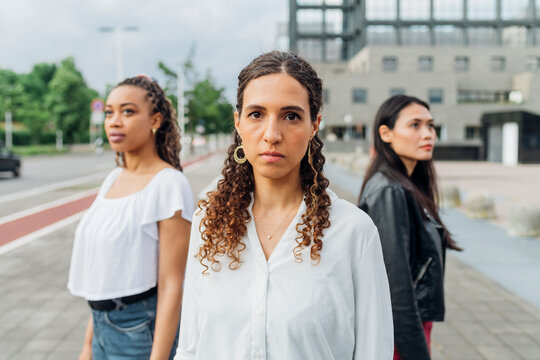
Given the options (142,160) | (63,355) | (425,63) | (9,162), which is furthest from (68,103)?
(142,160)

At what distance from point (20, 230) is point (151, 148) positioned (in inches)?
337

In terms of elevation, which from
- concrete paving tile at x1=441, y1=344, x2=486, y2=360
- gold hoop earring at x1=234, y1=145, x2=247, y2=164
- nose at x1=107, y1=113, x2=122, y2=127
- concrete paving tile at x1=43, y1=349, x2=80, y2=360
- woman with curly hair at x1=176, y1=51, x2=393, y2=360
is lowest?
concrete paving tile at x1=43, y1=349, x2=80, y2=360

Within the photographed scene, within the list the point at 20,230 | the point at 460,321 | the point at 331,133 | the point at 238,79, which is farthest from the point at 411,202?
the point at 331,133

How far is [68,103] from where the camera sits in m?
60.4

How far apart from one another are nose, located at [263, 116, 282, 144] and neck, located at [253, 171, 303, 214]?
0.65 feet

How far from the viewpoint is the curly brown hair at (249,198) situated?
5.31ft

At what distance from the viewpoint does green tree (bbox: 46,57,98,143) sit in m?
58.8

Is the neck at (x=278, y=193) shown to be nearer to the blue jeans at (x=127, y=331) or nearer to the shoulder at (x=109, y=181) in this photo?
the blue jeans at (x=127, y=331)

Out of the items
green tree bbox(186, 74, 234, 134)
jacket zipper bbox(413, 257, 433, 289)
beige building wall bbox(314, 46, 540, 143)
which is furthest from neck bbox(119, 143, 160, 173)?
beige building wall bbox(314, 46, 540, 143)

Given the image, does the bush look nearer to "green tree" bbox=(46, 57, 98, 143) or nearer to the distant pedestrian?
"green tree" bbox=(46, 57, 98, 143)

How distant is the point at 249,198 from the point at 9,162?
2198 cm

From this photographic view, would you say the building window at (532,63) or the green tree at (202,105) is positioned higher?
the building window at (532,63)

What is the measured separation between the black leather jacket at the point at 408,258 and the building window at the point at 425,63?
195 ft

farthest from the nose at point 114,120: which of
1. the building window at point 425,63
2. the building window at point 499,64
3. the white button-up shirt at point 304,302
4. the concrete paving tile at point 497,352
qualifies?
the building window at point 499,64
